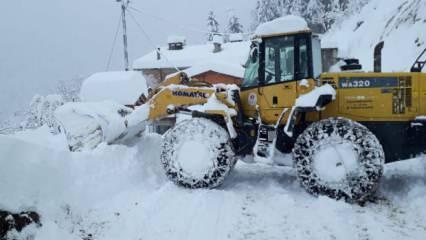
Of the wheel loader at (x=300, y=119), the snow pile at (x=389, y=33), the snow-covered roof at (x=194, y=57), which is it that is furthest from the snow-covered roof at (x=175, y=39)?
the wheel loader at (x=300, y=119)

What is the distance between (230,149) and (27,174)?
9.94 ft

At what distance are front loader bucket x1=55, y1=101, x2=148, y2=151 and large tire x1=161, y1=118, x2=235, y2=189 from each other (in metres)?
0.99

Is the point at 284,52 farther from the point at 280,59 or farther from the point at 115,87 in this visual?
the point at 115,87

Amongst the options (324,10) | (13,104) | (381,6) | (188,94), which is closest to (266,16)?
(324,10)

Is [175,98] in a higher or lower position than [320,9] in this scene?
lower

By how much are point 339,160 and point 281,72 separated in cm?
169

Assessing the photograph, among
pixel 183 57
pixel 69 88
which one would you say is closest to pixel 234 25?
pixel 183 57

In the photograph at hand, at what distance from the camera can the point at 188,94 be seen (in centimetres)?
759

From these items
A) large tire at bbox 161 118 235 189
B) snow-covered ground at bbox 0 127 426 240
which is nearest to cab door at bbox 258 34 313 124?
large tire at bbox 161 118 235 189

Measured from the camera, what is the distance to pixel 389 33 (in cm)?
2173

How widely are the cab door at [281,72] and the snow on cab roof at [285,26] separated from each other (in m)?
0.11

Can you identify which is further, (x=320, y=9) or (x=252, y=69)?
(x=320, y=9)

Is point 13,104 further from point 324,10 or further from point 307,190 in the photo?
point 307,190

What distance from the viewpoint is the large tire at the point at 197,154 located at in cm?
693
